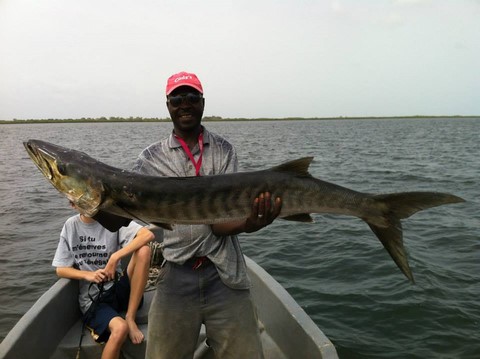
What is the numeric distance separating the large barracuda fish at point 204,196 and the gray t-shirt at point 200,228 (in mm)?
240

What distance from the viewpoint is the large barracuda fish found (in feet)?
12.4

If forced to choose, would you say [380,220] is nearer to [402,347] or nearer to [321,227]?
[402,347]

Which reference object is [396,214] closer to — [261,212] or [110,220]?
[261,212]

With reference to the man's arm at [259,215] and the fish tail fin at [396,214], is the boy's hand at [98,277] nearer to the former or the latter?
the man's arm at [259,215]

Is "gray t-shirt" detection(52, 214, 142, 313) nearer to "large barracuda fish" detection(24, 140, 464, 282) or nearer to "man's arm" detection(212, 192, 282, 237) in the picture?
"large barracuda fish" detection(24, 140, 464, 282)

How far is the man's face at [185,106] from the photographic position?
4.12 meters

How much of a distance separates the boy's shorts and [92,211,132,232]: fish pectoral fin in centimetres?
238

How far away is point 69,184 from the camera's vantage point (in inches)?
148

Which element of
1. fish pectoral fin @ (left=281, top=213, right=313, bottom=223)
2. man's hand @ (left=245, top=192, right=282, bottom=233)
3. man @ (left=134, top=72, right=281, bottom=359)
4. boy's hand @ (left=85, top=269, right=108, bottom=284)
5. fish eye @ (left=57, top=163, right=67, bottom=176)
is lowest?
boy's hand @ (left=85, top=269, right=108, bottom=284)

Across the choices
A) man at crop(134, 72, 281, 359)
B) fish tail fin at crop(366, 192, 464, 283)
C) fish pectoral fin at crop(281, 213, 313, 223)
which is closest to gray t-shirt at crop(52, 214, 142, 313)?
man at crop(134, 72, 281, 359)

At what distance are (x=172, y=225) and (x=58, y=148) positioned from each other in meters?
1.27

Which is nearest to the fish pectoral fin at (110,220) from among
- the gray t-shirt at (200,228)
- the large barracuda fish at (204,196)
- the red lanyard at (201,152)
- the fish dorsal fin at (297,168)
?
the large barracuda fish at (204,196)

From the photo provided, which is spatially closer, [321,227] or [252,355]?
[252,355]

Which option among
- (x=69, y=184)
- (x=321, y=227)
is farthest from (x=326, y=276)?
(x=69, y=184)
